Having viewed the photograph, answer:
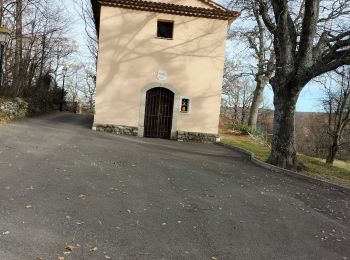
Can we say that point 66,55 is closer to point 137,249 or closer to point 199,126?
point 199,126

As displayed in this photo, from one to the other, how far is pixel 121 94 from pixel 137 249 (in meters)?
15.5

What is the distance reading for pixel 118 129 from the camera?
20.0 m

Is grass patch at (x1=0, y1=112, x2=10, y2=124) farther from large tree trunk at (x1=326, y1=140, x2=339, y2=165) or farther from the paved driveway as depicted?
large tree trunk at (x1=326, y1=140, x2=339, y2=165)

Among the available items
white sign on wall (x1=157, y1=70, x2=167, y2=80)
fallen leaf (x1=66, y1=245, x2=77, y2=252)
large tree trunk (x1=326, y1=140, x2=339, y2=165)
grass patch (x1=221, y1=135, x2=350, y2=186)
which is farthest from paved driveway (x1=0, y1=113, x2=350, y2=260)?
large tree trunk (x1=326, y1=140, x2=339, y2=165)

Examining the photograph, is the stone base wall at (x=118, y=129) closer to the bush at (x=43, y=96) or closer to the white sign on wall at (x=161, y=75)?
the white sign on wall at (x=161, y=75)

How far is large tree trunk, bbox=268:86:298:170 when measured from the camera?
1366cm

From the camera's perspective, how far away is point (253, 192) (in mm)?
9094

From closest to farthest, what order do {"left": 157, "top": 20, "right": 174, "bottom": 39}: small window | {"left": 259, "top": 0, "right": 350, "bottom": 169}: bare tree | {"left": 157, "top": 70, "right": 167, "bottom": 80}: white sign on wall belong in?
{"left": 259, "top": 0, "right": 350, "bottom": 169}: bare tree
{"left": 157, "top": 70, "right": 167, "bottom": 80}: white sign on wall
{"left": 157, "top": 20, "right": 174, "bottom": 39}: small window

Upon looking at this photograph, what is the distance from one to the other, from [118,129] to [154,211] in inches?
534

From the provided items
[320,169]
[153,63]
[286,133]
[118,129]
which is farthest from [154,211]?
[153,63]

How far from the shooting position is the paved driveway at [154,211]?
203 inches

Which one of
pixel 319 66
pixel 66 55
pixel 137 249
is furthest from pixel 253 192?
pixel 66 55

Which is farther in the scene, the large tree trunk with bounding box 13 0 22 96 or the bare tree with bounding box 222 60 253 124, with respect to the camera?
the bare tree with bounding box 222 60 253 124

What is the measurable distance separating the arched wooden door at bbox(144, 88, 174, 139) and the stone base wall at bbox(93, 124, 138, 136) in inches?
26.5
